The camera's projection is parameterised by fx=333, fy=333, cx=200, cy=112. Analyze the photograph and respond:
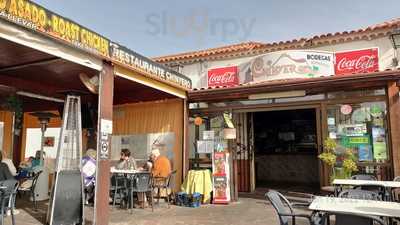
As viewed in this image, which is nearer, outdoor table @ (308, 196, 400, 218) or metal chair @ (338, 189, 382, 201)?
outdoor table @ (308, 196, 400, 218)

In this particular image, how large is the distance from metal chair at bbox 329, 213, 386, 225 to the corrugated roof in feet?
22.5

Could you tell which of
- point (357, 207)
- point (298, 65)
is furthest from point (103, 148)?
point (298, 65)

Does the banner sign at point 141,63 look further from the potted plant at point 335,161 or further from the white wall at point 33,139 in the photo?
the white wall at point 33,139

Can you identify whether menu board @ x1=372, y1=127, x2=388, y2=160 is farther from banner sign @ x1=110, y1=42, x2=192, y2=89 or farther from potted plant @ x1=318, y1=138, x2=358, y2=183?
banner sign @ x1=110, y1=42, x2=192, y2=89

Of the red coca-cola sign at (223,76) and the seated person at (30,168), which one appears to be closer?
the seated person at (30,168)

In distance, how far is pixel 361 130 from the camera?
676 centimetres

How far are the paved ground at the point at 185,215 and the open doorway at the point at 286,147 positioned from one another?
4.41 meters

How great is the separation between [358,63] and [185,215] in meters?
5.64

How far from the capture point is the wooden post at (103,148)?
194 inches

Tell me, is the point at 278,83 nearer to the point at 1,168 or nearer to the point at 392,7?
the point at 392,7

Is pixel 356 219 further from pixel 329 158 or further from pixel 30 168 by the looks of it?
pixel 30 168

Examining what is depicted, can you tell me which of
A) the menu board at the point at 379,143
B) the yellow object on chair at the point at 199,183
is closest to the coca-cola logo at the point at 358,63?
the menu board at the point at 379,143

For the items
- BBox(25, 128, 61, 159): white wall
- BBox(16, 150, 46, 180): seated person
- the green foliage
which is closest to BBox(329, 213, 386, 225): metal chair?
the green foliage

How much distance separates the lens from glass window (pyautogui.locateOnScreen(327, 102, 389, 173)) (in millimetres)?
6527
